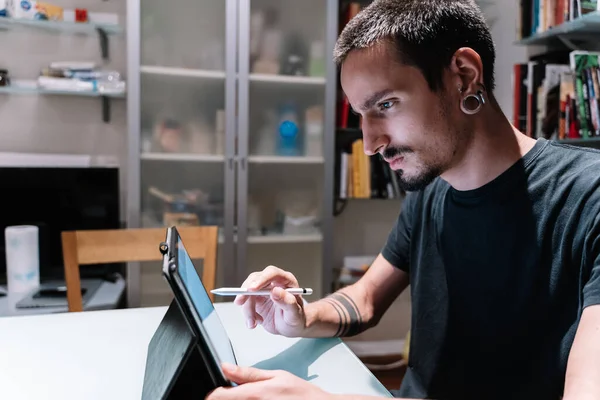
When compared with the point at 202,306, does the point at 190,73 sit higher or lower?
higher

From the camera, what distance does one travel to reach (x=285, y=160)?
90.0 inches

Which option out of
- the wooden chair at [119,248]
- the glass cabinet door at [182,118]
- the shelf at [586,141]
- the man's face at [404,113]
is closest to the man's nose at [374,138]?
the man's face at [404,113]

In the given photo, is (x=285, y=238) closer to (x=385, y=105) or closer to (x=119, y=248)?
(x=119, y=248)

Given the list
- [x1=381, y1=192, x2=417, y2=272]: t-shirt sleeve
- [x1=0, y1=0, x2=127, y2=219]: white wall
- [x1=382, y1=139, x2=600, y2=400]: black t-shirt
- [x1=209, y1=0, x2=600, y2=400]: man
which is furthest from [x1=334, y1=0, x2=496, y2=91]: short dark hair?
[x1=0, y1=0, x2=127, y2=219]: white wall

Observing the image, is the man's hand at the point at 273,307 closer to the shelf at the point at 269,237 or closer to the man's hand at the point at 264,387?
the man's hand at the point at 264,387

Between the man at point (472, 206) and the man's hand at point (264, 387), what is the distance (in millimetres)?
217

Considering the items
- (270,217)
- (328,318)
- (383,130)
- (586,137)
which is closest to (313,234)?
(270,217)

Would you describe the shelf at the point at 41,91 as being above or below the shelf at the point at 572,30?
below

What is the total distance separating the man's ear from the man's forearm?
49 centimetres

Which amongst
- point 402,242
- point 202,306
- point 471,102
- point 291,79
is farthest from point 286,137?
point 202,306

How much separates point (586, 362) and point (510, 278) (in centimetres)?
26

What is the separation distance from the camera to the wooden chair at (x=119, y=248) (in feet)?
4.66

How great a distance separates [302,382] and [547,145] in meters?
0.60

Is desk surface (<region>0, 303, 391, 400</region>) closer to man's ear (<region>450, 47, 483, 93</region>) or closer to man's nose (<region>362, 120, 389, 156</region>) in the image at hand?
man's nose (<region>362, 120, 389, 156</region>)
